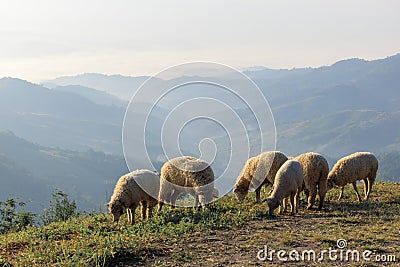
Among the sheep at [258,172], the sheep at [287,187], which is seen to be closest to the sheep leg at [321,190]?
the sheep at [287,187]

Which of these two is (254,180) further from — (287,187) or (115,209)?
(115,209)

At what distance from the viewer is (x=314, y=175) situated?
1667cm

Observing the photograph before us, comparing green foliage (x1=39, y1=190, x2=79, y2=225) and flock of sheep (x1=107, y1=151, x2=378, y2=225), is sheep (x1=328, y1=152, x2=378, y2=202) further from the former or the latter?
green foliage (x1=39, y1=190, x2=79, y2=225)

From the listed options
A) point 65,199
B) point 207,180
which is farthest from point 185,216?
point 65,199

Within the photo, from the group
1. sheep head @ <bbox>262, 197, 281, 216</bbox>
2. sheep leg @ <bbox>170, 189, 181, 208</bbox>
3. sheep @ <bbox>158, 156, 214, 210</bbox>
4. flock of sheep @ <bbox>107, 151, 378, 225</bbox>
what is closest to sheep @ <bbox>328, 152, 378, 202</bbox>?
flock of sheep @ <bbox>107, 151, 378, 225</bbox>

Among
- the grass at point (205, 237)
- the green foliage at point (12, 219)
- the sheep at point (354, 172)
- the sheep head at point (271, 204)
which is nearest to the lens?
the grass at point (205, 237)

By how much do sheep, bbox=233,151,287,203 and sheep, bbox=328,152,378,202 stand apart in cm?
226

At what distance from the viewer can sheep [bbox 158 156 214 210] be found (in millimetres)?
16625

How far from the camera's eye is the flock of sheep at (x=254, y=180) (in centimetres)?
1555

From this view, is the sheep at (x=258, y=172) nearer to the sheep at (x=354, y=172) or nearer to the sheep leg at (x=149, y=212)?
the sheep at (x=354, y=172)

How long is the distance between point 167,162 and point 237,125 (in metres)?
3.49

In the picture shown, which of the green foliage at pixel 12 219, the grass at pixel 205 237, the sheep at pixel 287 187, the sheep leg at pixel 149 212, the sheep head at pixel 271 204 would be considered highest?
the sheep at pixel 287 187

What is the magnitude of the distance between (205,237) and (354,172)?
8519 mm

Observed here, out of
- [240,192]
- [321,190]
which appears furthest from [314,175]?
[240,192]
